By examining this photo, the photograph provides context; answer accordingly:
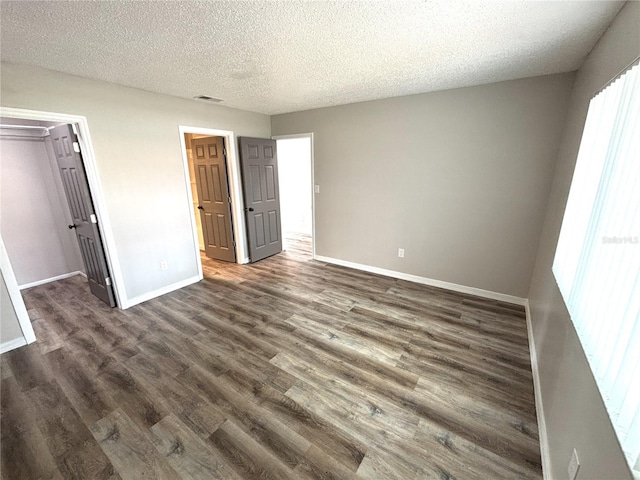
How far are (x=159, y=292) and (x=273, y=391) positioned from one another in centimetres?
241

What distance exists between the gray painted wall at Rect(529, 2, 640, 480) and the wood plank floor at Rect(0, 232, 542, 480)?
1.01 feet

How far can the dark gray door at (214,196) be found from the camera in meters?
4.16

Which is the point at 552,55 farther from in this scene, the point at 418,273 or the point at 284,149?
the point at 284,149

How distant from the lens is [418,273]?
3.69m

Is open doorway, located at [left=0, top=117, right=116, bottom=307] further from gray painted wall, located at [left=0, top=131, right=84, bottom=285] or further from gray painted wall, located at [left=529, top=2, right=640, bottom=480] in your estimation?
gray painted wall, located at [left=529, top=2, right=640, bottom=480]

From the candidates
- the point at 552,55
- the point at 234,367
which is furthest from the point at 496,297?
the point at 234,367

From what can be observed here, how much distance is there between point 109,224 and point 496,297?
4.69 meters

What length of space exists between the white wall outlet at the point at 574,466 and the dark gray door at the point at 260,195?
4.17m

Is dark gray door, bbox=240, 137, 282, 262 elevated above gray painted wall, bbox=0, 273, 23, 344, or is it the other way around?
dark gray door, bbox=240, 137, 282, 262

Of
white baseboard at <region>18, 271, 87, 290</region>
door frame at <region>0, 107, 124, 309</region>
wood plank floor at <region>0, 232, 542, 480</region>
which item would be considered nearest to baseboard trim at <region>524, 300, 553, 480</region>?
wood plank floor at <region>0, 232, 542, 480</region>

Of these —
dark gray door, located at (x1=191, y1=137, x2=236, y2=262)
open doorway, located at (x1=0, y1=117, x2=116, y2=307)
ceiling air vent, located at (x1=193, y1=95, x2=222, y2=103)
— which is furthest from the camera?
dark gray door, located at (x1=191, y1=137, x2=236, y2=262)

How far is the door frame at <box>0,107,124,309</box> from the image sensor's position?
234 centimetres

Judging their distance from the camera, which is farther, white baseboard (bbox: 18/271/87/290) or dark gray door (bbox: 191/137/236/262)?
dark gray door (bbox: 191/137/236/262)

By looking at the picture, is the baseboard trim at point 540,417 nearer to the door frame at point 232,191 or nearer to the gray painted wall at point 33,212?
the door frame at point 232,191
